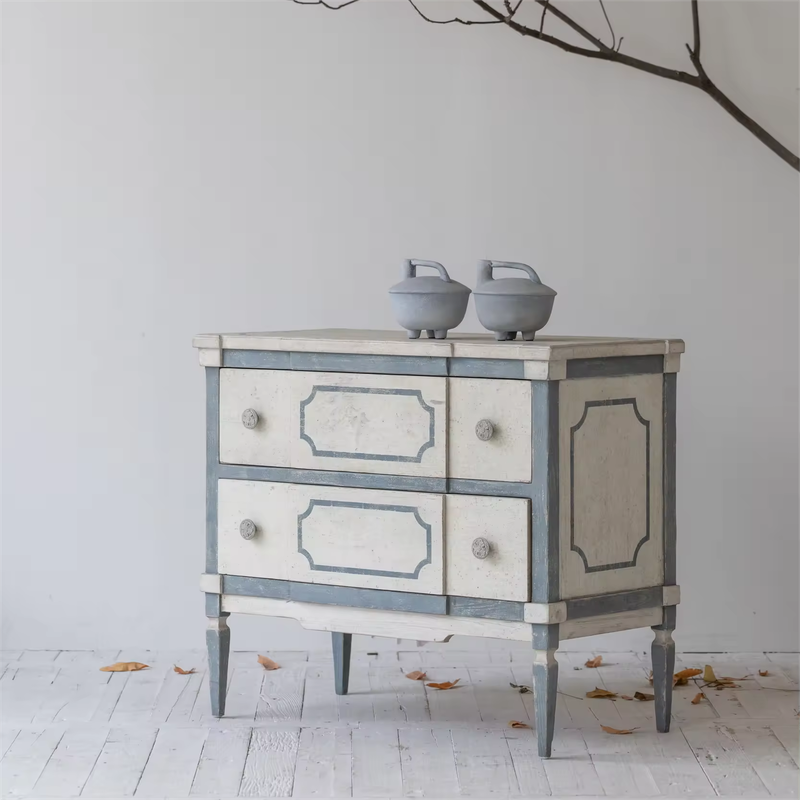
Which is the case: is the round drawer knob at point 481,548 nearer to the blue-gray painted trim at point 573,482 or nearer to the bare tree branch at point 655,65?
the blue-gray painted trim at point 573,482

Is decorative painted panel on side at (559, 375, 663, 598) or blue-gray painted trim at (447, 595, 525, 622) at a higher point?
decorative painted panel on side at (559, 375, 663, 598)

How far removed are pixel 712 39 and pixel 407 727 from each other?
6.34 ft

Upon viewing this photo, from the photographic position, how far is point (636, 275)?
3.29m

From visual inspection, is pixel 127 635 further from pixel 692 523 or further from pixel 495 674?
pixel 692 523

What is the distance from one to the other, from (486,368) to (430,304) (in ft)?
0.73

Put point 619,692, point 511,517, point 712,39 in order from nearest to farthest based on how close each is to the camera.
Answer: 1. point 511,517
2. point 619,692
3. point 712,39

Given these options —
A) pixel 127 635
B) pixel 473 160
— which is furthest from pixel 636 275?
pixel 127 635

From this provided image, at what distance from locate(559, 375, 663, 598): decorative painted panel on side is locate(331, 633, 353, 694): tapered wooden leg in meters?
0.75

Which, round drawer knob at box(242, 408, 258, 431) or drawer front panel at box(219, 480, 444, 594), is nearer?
drawer front panel at box(219, 480, 444, 594)

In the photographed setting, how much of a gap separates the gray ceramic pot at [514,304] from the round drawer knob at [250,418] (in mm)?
533

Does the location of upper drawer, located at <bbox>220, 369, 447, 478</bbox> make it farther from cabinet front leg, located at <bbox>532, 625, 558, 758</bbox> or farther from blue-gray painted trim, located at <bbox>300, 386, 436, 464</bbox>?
cabinet front leg, located at <bbox>532, 625, 558, 758</bbox>

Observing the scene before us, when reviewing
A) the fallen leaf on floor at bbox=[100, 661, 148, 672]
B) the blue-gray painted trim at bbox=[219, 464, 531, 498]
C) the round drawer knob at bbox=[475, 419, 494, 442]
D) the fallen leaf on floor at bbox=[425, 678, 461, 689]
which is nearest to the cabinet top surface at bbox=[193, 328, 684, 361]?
the round drawer knob at bbox=[475, 419, 494, 442]

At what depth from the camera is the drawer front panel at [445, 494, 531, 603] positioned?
2432 mm

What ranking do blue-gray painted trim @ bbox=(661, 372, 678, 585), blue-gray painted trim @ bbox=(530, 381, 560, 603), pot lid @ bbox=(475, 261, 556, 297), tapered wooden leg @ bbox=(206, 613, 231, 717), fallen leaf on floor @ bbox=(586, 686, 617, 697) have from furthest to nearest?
fallen leaf on floor @ bbox=(586, 686, 617, 697) → tapered wooden leg @ bbox=(206, 613, 231, 717) → blue-gray painted trim @ bbox=(661, 372, 678, 585) → pot lid @ bbox=(475, 261, 556, 297) → blue-gray painted trim @ bbox=(530, 381, 560, 603)
